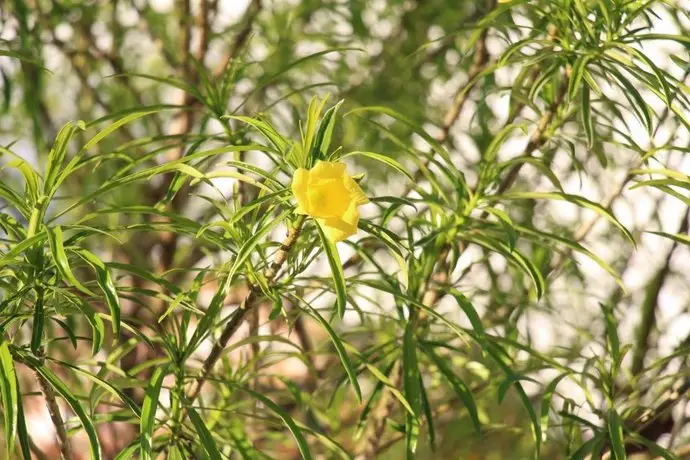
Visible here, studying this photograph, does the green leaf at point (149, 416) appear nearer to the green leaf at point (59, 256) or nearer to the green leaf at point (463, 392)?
the green leaf at point (59, 256)

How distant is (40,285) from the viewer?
0.60m

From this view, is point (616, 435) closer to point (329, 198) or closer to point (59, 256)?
point (329, 198)

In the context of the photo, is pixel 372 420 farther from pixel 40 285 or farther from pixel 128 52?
pixel 128 52

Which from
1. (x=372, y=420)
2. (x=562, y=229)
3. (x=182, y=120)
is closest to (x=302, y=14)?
(x=182, y=120)

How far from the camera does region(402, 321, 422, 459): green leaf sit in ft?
2.42

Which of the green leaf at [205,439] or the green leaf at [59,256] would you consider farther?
the green leaf at [205,439]

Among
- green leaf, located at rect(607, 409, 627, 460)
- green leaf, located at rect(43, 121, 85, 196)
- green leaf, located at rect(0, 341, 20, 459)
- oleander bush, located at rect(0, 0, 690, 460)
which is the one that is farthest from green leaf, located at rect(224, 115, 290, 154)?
green leaf, located at rect(607, 409, 627, 460)

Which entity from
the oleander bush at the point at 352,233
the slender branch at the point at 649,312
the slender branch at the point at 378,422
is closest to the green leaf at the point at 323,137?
the oleander bush at the point at 352,233

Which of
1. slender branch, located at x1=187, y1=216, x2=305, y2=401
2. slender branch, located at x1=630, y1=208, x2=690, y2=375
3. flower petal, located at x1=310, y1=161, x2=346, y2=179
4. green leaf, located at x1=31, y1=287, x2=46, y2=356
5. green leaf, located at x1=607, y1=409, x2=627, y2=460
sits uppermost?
slender branch, located at x1=630, y1=208, x2=690, y2=375

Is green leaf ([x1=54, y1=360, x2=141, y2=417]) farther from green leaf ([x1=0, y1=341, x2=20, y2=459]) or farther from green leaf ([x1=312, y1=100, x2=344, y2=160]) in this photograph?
green leaf ([x1=312, y1=100, x2=344, y2=160])

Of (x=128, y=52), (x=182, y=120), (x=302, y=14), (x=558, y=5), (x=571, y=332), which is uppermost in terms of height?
(x=128, y=52)

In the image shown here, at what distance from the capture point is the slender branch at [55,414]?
0.63m

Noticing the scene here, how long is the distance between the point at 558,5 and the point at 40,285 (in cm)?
46

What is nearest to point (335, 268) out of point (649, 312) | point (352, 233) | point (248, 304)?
point (352, 233)
